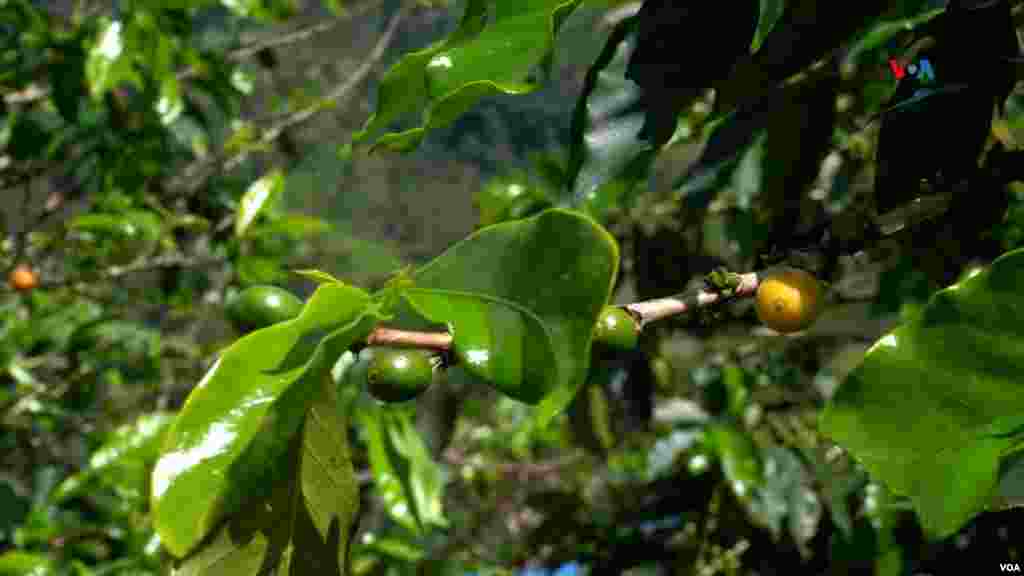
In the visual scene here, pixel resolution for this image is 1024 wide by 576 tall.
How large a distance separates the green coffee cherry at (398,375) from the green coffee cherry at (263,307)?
0.08 m

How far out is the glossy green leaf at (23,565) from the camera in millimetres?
1864

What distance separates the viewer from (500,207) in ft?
6.37

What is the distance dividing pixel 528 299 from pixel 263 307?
0.23 m

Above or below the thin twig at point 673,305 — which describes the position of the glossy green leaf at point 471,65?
above

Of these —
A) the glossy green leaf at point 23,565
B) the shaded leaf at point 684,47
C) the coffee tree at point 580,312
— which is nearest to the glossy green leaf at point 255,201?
the coffee tree at point 580,312

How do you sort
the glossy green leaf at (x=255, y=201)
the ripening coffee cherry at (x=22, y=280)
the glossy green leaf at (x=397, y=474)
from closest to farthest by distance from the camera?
the glossy green leaf at (x=397, y=474)
the glossy green leaf at (x=255, y=201)
the ripening coffee cherry at (x=22, y=280)

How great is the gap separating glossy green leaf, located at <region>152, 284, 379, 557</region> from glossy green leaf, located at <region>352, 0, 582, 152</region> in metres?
0.15

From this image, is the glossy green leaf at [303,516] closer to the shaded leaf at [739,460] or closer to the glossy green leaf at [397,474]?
the glossy green leaf at [397,474]

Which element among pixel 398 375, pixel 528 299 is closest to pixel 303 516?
pixel 398 375

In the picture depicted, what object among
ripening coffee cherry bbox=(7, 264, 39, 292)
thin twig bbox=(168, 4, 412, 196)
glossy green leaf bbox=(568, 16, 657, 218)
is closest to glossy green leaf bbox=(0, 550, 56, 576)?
ripening coffee cherry bbox=(7, 264, 39, 292)

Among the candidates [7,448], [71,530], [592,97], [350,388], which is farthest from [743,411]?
[7,448]

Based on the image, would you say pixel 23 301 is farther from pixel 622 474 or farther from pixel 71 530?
pixel 622 474

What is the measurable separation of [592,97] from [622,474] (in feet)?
Answer: 6.90

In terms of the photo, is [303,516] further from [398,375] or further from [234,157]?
[234,157]
